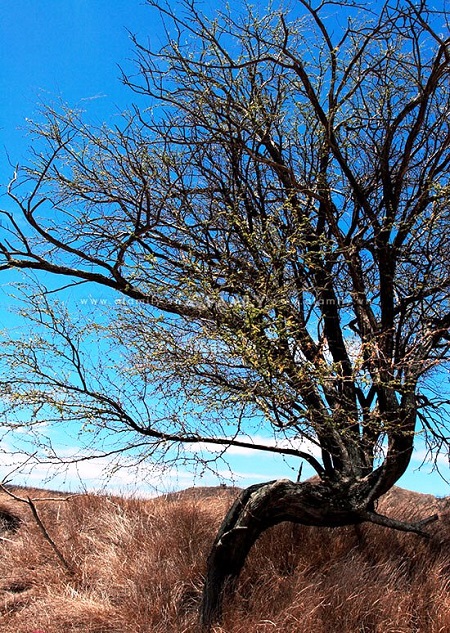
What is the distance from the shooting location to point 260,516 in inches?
204

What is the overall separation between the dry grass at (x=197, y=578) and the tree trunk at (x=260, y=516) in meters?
0.23

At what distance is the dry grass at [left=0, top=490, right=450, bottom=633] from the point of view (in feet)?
15.5

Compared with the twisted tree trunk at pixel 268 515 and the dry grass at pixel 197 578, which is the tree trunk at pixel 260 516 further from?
the dry grass at pixel 197 578

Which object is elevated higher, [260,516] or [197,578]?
[260,516]

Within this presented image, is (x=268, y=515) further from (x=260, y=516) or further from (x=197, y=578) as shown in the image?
(x=197, y=578)

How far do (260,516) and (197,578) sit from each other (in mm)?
936

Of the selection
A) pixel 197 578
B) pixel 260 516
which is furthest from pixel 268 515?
pixel 197 578

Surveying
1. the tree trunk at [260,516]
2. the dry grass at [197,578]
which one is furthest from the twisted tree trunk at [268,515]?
the dry grass at [197,578]

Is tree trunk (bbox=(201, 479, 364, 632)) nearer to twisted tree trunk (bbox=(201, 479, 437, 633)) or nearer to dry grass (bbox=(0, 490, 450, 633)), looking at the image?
twisted tree trunk (bbox=(201, 479, 437, 633))

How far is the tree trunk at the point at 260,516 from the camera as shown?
507 cm

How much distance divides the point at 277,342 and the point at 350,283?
94.4 inches

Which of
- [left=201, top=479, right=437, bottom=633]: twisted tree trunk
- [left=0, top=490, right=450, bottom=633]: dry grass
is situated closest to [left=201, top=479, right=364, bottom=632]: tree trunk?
[left=201, top=479, right=437, bottom=633]: twisted tree trunk

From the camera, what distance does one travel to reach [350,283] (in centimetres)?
622

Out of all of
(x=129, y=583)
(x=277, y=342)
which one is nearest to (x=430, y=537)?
(x=129, y=583)
